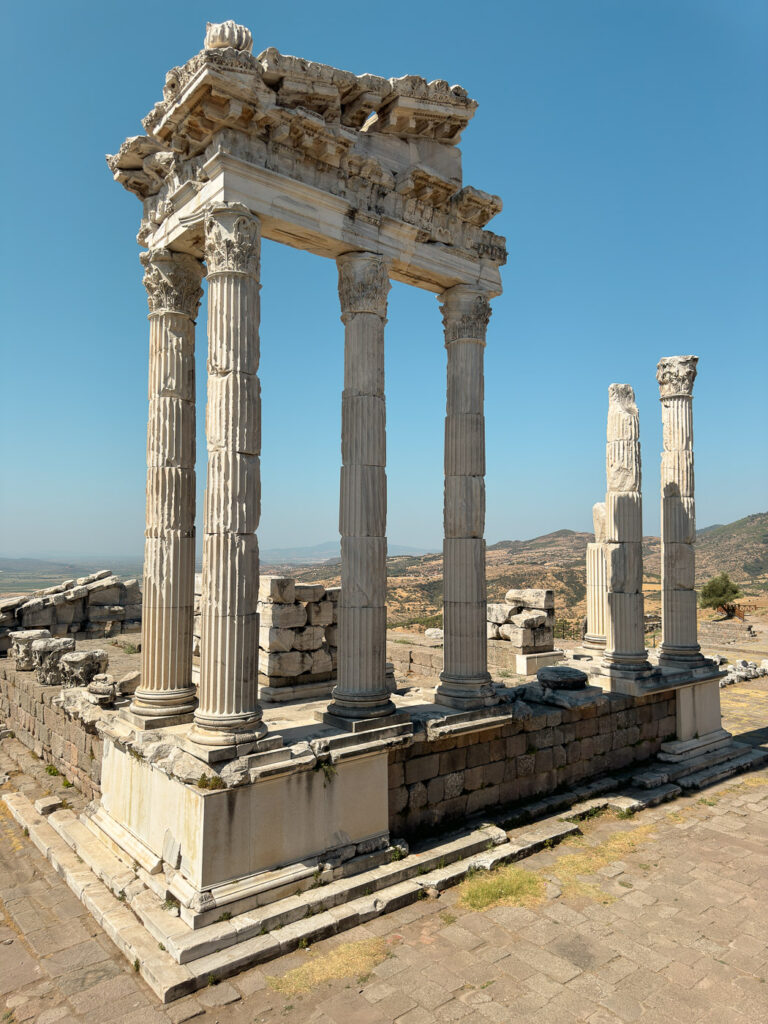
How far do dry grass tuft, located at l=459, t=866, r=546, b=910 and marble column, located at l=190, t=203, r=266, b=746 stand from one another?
311cm

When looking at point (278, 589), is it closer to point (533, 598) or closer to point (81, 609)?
point (533, 598)

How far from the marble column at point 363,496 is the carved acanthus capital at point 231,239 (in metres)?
1.68

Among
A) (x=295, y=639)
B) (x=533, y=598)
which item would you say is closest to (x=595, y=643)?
(x=533, y=598)

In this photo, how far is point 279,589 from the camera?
1087 centimetres

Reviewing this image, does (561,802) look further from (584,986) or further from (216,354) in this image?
(216,354)

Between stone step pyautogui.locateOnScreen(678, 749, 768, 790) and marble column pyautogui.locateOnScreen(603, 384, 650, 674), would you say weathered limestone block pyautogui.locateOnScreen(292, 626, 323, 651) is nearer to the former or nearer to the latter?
marble column pyautogui.locateOnScreen(603, 384, 650, 674)

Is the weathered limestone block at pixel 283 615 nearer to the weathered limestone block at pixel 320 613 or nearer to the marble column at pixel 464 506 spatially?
the weathered limestone block at pixel 320 613

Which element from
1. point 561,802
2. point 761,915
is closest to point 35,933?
point 561,802

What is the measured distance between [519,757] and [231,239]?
819cm

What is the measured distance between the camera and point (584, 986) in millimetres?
5977

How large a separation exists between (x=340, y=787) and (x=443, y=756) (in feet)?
Result: 6.17

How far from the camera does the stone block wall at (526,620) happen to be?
16281mm

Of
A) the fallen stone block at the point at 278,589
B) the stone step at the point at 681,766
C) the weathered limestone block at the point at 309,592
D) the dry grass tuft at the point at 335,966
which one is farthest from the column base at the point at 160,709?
the stone step at the point at 681,766

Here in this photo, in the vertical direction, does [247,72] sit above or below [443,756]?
above
